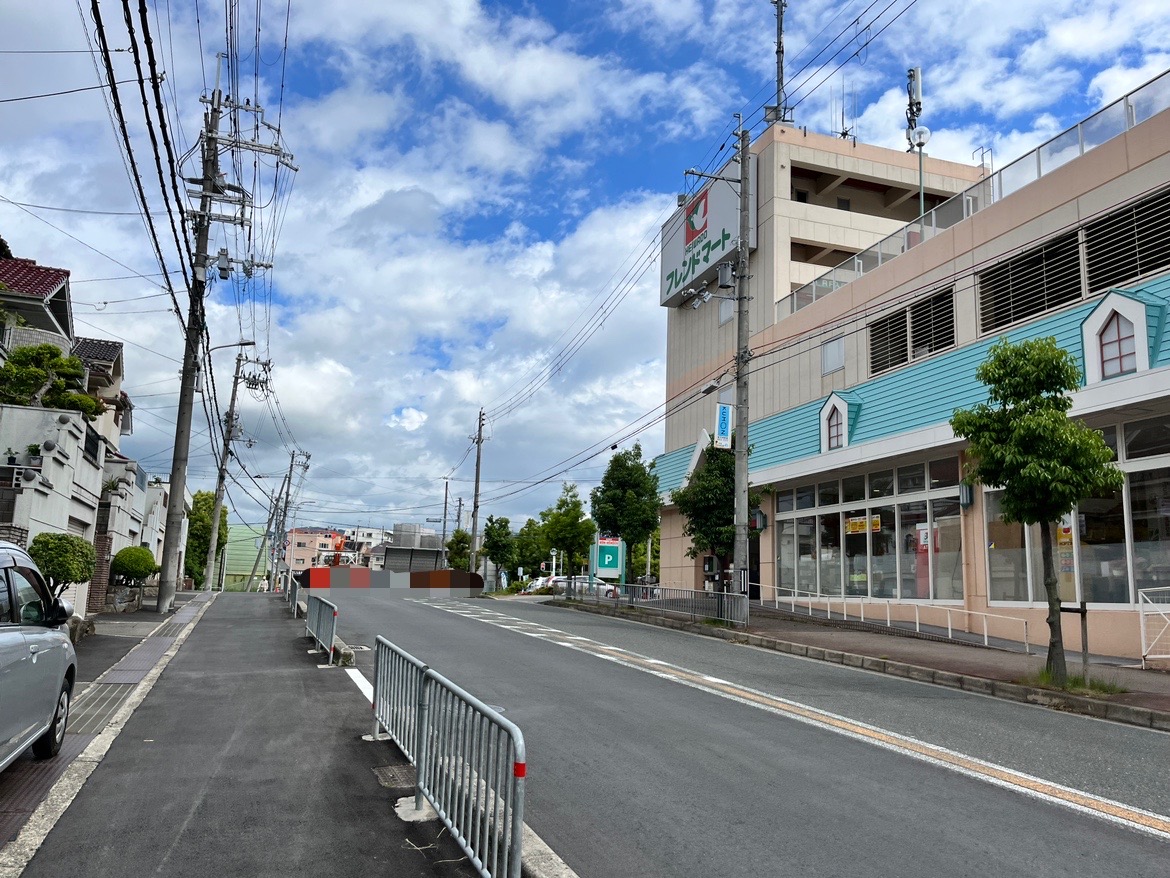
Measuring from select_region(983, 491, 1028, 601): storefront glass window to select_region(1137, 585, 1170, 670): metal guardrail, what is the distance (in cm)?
317

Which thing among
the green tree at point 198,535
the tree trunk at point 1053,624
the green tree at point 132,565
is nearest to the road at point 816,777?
the tree trunk at point 1053,624

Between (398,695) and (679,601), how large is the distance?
18.2 meters

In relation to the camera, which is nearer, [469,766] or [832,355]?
[469,766]

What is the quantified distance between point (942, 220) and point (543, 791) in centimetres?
2023

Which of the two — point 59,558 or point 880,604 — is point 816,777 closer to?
point 59,558

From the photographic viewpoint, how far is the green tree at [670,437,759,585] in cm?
2420

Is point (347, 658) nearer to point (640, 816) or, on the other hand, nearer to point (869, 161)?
point (640, 816)

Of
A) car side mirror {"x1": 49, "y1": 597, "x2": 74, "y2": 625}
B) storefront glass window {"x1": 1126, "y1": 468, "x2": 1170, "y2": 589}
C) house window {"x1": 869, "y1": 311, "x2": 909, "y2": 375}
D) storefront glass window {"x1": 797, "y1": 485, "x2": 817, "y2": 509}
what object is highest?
house window {"x1": 869, "y1": 311, "x2": 909, "y2": 375}

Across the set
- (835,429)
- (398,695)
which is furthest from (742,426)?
(398,695)

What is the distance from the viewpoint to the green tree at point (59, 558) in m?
14.5

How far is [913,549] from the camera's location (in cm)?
2186

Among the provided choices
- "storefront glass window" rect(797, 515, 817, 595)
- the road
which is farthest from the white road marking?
"storefront glass window" rect(797, 515, 817, 595)

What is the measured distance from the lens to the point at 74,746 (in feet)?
23.5

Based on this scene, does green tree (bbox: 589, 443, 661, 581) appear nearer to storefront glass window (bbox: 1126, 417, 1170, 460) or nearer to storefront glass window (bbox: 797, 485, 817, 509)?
storefront glass window (bbox: 797, 485, 817, 509)
